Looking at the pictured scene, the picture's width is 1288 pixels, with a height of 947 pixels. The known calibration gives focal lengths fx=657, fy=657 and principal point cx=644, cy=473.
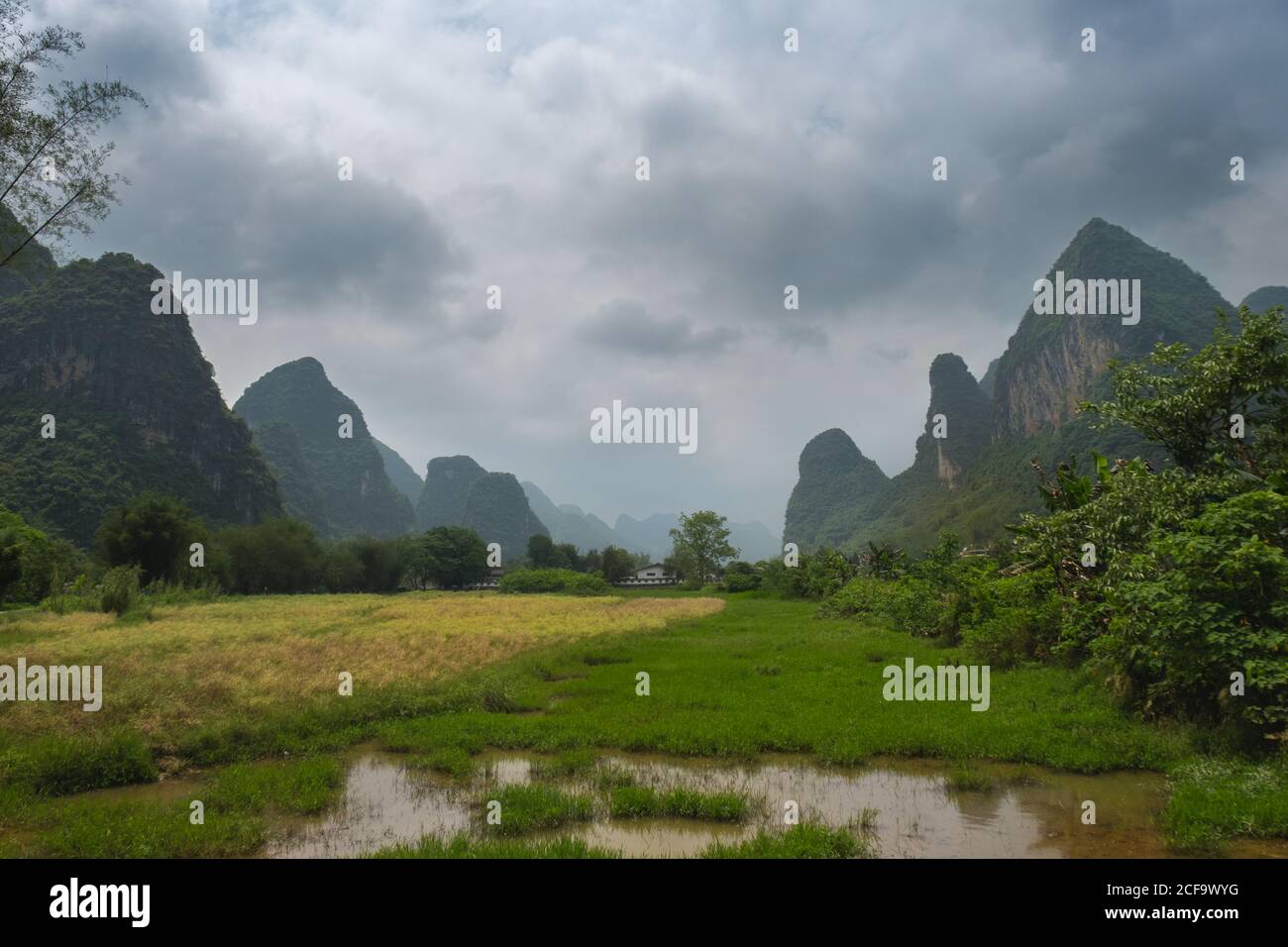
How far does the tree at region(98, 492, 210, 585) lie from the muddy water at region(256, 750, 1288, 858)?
4905 cm

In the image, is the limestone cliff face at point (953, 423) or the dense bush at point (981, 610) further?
the limestone cliff face at point (953, 423)

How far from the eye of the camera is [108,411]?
346ft

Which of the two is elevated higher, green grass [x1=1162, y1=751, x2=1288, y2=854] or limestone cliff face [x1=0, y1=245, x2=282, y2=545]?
limestone cliff face [x1=0, y1=245, x2=282, y2=545]

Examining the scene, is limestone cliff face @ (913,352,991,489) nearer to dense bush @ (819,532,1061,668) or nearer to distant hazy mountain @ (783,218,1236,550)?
distant hazy mountain @ (783,218,1236,550)

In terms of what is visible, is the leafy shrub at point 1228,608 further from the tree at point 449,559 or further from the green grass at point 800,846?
the tree at point 449,559

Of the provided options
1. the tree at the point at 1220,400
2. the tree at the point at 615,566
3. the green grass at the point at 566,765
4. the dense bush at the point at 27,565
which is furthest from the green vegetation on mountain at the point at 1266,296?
the dense bush at the point at 27,565

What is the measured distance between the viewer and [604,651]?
70.9 feet

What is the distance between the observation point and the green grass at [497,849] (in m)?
6.16

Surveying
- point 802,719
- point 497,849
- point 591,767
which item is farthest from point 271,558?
point 497,849

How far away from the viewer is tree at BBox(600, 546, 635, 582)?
3669 inches

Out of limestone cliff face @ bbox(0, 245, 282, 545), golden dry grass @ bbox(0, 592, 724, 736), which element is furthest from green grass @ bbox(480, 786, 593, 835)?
limestone cliff face @ bbox(0, 245, 282, 545)

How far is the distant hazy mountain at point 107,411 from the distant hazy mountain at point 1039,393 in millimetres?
121881
